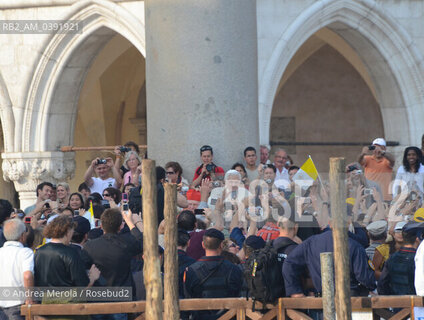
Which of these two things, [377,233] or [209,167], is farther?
[209,167]

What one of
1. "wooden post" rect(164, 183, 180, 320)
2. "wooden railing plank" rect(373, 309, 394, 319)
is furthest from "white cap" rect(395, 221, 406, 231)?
"wooden post" rect(164, 183, 180, 320)

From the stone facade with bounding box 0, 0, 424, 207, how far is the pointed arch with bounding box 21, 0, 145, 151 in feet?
0.05

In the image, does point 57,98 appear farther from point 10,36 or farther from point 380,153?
point 380,153

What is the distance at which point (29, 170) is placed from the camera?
13.4 m

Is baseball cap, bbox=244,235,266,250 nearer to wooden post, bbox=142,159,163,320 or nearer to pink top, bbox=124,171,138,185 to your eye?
wooden post, bbox=142,159,163,320

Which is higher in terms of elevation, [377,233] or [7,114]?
[7,114]

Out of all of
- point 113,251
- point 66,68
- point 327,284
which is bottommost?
point 327,284

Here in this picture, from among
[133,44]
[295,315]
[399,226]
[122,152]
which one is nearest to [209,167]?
[122,152]

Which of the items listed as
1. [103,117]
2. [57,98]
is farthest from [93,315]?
[103,117]

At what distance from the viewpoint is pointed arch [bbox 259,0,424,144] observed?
42.3ft

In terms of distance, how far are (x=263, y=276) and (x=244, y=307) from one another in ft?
0.83

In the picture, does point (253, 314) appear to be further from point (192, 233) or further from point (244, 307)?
point (192, 233)

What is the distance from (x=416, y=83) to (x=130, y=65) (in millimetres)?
6389

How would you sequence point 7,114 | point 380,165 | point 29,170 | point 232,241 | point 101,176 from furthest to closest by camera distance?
point 7,114 < point 29,170 < point 101,176 < point 380,165 < point 232,241
